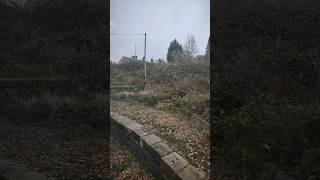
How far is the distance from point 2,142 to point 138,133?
290cm

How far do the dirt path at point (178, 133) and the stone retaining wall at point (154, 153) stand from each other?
0.84 ft

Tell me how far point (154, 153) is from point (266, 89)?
8.54ft

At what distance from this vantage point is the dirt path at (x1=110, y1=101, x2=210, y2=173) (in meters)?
6.04

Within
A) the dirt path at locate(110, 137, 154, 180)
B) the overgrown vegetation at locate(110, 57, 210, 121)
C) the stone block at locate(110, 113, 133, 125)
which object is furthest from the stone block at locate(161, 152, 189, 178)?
the stone block at locate(110, 113, 133, 125)

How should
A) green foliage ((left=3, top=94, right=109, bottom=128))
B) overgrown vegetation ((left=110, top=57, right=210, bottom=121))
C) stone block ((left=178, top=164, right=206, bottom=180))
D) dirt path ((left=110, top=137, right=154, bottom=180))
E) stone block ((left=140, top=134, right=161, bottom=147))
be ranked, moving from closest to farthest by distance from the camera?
stone block ((left=178, top=164, right=206, bottom=180))
dirt path ((left=110, top=137, right=154, bottom=180))
stone block ((left=140, top=134, right=161, bottom=147))
green foliage ((left=3, top=94, right=109, bottom=128))
overgrown vegetation ((left=110, top=57, right=210, bottom=121))

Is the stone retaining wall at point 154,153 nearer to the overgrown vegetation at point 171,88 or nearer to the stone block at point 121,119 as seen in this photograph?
the stone block at point 121,119

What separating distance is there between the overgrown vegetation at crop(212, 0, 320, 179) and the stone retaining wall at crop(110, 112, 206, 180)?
49 centimetres

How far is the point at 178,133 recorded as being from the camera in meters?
6.94

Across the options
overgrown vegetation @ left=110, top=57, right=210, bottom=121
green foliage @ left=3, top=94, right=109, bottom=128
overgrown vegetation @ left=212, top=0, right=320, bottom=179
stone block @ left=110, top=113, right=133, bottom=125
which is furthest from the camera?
overgrown vegetation @ left=110, top=57, right=210, bottom=121

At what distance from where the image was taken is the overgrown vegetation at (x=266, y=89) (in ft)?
16.1

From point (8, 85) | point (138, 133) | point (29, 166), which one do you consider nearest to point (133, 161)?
point (138, 133)

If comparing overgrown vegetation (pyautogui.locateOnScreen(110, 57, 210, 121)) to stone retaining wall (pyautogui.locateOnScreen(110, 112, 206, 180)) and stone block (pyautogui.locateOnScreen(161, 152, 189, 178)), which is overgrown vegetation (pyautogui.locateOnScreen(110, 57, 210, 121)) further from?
stone block (pyautogui.locateOnScreen(161, 152, 189, 178))

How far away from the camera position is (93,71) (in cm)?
1269

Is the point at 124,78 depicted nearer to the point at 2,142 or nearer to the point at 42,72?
the point at 42,72
